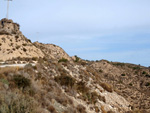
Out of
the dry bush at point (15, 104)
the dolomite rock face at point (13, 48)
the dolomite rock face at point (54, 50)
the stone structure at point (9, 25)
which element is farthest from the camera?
the dolomite rock face at point (54, 50)

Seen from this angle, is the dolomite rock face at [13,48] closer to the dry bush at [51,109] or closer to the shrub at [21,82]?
the shrub at [21,82]

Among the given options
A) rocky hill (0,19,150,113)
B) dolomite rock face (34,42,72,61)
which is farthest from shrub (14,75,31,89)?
dolomite rock face (34,42,72,61)

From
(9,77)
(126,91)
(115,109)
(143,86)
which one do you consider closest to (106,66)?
(143,86)

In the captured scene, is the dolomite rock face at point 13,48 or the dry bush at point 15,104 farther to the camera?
the dolomite rock face at point 13,48

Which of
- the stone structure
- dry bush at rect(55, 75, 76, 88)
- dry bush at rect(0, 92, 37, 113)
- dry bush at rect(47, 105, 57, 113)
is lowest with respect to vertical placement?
dry bush at rect(47, 105, 57, 113)

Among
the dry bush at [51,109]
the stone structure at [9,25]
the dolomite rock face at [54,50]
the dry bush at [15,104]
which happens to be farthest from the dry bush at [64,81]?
the dolomite rock face at [54,50]

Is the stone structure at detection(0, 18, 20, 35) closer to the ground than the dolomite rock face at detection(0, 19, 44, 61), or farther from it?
farther from it

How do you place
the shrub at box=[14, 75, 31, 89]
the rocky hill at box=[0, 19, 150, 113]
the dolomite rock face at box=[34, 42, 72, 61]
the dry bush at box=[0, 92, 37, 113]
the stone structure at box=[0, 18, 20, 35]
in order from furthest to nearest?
the dolomite rock face at box=[34, 42, 72, 61] → the stone structure at box=[0, 18, 20, 35] → the shrub at box=[14, 75, 31, 89] → the rocky hill at box=[0, 19, 150, 113] → the dry bush at box=[0, 92, 37, 113]

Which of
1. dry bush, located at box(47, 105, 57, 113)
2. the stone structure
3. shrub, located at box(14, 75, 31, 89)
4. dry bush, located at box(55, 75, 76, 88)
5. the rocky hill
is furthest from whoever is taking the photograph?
the stone structure

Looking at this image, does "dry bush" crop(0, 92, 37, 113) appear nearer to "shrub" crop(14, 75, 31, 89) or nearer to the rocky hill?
the rocky hill

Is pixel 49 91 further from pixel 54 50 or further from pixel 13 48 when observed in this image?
pixel 54 50

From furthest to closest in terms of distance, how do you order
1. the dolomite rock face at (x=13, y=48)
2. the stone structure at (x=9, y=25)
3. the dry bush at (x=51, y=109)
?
1. the stone structure at (x=9, y=25)
2. the dolomite rock face at (x=13, y=48)
3. the dry bush at (x=51, y=109)

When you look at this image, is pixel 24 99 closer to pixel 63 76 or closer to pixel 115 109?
pixel 63 76

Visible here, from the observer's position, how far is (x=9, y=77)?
13656 mm
